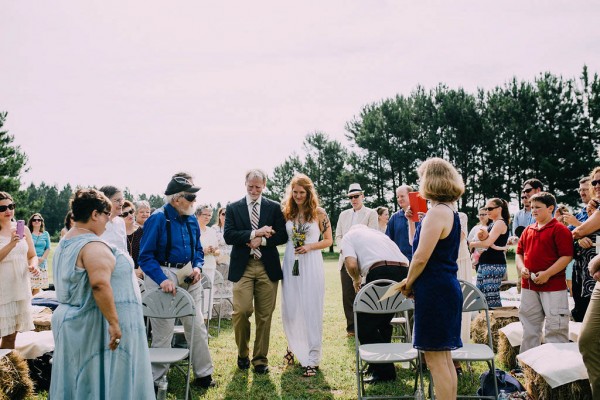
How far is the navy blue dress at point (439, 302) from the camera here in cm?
368

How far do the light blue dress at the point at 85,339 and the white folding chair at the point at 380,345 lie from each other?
2026 mm

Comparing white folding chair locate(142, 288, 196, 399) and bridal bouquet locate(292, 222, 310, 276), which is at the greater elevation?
bridal bouquet locate(292, 222, 310, 276)

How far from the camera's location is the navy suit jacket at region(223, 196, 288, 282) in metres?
6.06

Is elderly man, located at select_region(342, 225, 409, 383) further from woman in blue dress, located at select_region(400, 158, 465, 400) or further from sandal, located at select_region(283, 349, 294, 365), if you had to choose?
woman in blue dress, located at select_region(400, 158, 465, 400)

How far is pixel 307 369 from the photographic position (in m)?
5.93

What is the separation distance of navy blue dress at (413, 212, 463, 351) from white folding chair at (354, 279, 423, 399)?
78cm

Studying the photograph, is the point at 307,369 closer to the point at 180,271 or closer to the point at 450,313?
the point at 180,271

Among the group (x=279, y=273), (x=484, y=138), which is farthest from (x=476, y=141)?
(x=279, y=273)

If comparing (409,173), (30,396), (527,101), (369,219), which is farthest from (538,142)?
(30,396)

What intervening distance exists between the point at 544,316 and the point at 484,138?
3689cm

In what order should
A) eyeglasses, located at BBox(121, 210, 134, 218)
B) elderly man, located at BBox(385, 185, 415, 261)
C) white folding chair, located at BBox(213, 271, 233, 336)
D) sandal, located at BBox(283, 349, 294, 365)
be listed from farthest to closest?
white folding chair, located at BBox(213, 271, 233, 336), eyeglasses, located at BBox(121, 210, 134, 218), elderly man, located at BBox(385, 185, 415, 261), sandal, located at BBox(283, 349, 294, 365)

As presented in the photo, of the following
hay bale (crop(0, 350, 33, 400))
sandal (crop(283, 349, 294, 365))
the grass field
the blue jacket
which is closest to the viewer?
hay bale (crop(0, 350, 33, 400))

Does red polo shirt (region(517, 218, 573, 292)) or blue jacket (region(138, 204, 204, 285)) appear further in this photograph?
red polo shirt (region(517, 218, 573, 292))

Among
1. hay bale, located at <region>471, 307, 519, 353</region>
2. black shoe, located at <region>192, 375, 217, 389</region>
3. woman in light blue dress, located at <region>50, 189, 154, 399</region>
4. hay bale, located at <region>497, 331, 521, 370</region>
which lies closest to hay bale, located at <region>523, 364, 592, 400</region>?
hay bale, located at <region>497, 331, 521, 370</region>
